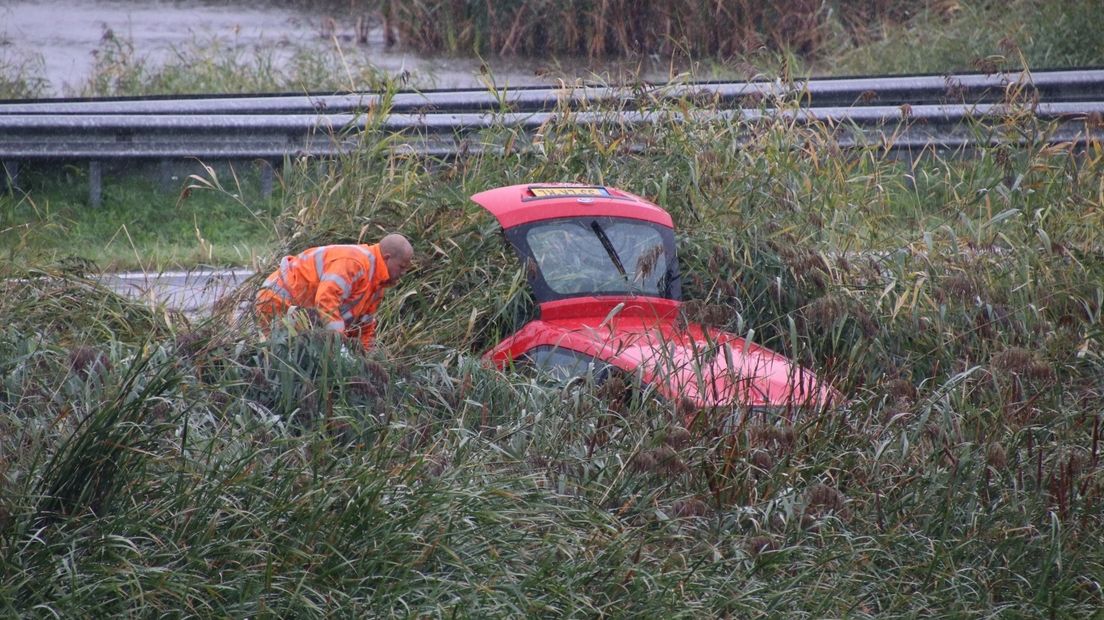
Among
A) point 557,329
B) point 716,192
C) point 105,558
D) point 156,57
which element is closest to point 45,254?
point 557,329

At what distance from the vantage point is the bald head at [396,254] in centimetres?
688

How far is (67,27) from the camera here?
665 inches

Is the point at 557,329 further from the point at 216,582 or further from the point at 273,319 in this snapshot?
the point at 216,582

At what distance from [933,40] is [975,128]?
588 cm

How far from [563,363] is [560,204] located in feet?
3.46

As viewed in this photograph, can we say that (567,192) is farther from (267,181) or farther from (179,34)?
(179,34)

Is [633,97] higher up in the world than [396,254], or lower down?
higher up

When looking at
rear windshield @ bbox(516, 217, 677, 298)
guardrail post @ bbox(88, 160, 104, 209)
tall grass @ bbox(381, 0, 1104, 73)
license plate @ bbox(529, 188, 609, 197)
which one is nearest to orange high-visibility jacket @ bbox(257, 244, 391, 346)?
rear windshield @ bbox(516, 217, 677, 298)

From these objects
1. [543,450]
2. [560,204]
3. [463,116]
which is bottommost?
[543,450]

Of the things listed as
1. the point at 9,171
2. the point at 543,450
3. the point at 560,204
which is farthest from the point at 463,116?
the point at 543,450

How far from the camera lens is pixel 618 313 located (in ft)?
22.3

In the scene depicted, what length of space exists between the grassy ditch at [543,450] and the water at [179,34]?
6319 millimetres

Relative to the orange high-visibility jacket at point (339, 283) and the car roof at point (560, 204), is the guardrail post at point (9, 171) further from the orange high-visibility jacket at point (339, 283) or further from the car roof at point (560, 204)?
the car roof at point (560, 204)

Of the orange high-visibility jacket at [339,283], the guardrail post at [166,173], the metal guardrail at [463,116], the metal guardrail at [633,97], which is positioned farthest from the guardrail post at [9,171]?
the orange high-visibility jacket at [339,283]
